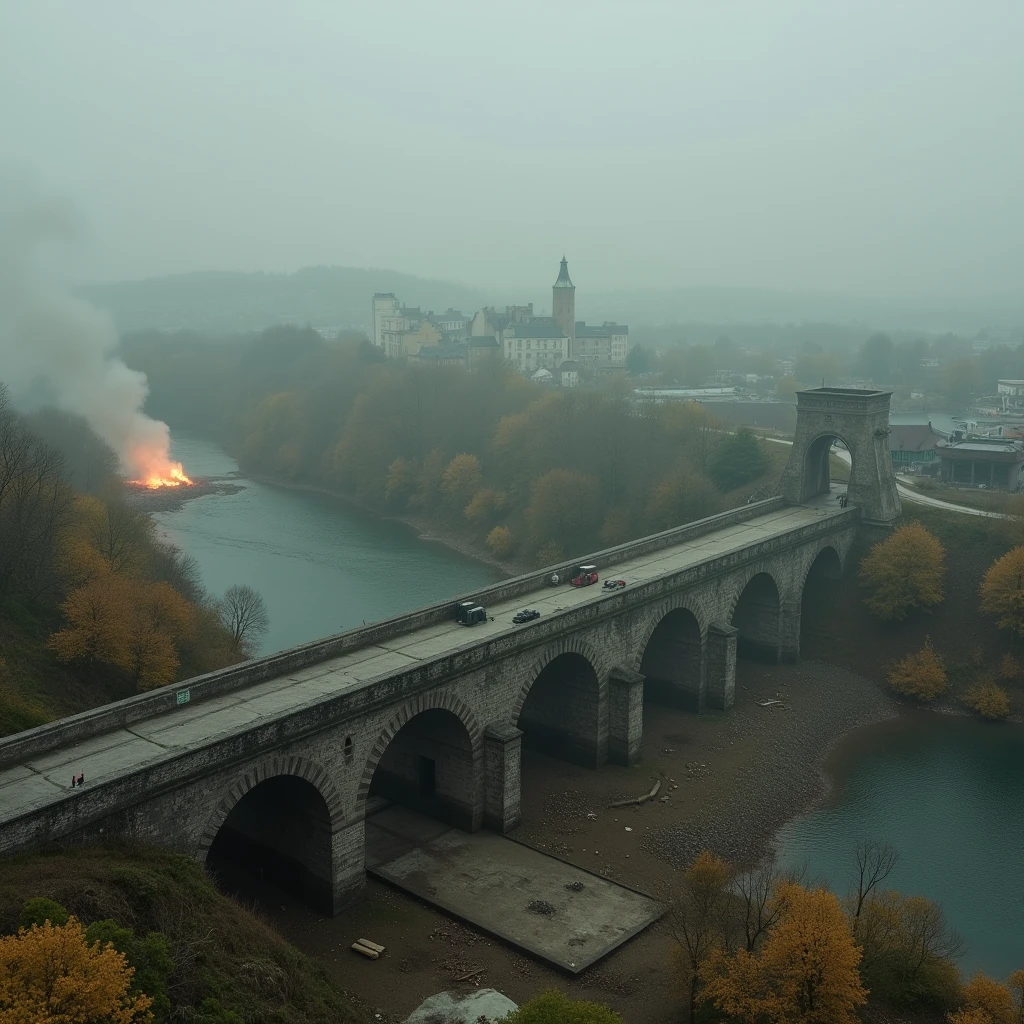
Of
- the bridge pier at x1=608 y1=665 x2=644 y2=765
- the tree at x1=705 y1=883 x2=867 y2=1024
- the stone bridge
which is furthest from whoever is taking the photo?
the bridge pier at x1=608 y1=665 x2=644 y2=765

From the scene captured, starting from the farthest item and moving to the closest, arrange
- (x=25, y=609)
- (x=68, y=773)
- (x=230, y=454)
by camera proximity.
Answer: (x=230, y=454), (x=25, y=609), (x=68, y=773)

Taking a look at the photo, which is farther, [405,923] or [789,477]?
[789,477]

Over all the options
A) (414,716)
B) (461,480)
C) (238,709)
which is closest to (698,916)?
(414,716)

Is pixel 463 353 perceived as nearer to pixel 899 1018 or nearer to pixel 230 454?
pixel 230 454

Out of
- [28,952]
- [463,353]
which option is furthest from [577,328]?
[28,952]

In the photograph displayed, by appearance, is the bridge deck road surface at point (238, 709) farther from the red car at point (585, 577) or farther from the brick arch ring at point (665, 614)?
the brick arch ring at point (665, 614)

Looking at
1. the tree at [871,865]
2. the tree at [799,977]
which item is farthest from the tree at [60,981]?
the tree at [871,865]

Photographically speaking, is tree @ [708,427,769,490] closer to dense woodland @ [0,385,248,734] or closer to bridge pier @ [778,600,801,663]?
bridge pier @ [778,600,801,663]

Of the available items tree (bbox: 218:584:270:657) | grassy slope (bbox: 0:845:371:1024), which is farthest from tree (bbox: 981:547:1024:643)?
grassy slope (bbox: 0:845:371:1024)
